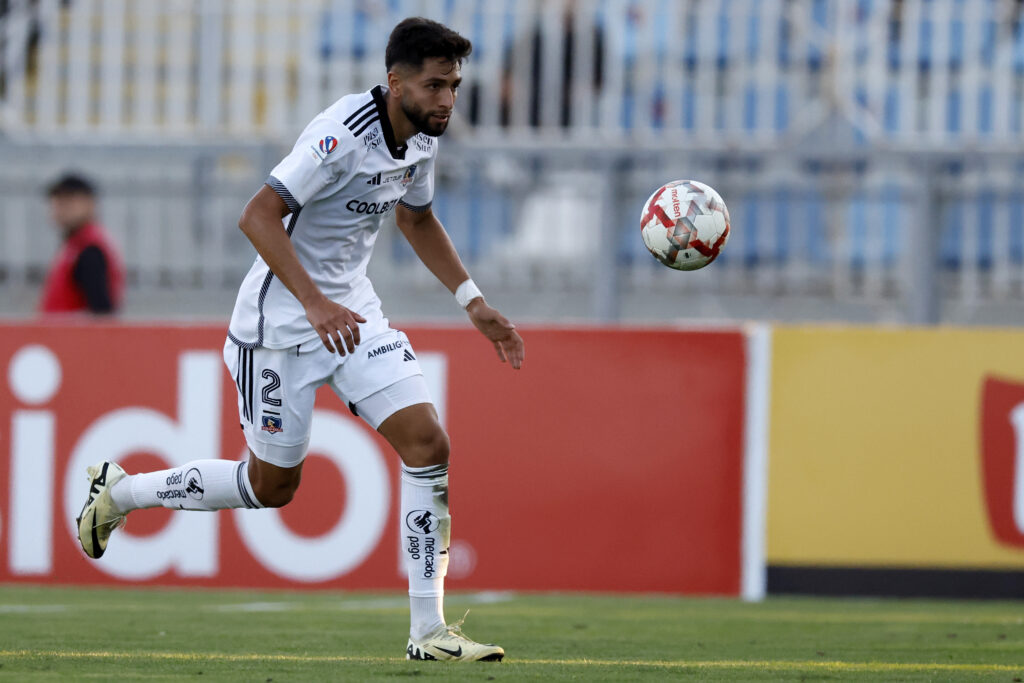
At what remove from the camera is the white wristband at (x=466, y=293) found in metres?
5.75

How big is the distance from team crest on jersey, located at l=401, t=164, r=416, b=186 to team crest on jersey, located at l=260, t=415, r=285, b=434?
3.11ft

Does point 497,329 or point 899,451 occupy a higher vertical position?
point 497,329

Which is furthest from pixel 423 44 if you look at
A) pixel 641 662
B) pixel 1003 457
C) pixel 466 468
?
pixel 1003 457

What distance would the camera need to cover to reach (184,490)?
574 centimetres

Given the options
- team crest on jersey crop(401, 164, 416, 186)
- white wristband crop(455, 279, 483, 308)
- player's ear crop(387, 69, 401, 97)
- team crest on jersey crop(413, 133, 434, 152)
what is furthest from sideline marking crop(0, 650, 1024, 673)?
player's ear crop(387, 69, 401, 97)

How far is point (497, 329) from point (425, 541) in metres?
0.87

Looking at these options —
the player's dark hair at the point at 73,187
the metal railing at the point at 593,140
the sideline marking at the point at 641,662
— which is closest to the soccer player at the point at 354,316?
the sideline marking at the point at 641,662

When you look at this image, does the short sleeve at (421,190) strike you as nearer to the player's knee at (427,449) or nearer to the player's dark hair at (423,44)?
the player's dark hair at (423,44)

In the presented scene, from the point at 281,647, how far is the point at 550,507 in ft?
10.0

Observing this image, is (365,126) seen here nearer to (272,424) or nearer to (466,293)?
Answer: (466,293)

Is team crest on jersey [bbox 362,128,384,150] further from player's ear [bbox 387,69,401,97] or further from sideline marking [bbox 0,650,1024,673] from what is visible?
sideline marking [bbox 0,650,1024,673]

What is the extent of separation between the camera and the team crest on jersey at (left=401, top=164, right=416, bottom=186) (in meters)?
5.43

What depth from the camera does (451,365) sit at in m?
8.72

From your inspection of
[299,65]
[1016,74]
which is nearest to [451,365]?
[299,65]
